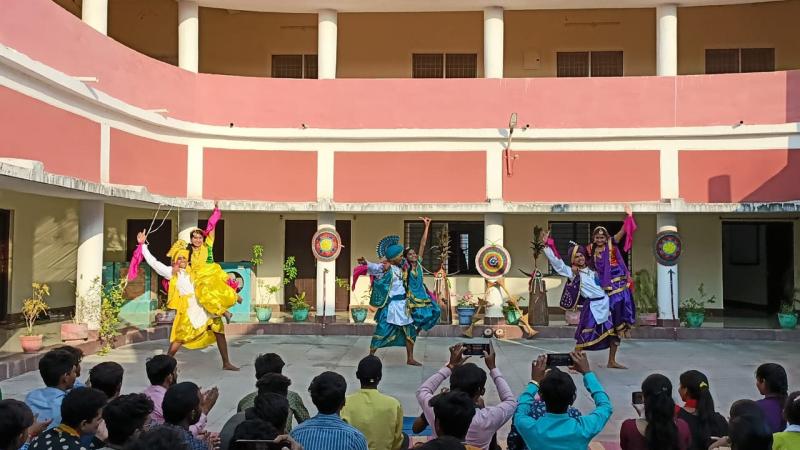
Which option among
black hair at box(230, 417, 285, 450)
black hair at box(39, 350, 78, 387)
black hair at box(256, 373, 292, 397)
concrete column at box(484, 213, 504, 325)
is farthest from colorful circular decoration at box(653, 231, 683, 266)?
black hair at box(230, 417, 285, 450)

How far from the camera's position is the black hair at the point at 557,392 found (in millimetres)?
2938

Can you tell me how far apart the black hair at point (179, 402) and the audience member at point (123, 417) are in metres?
0.16

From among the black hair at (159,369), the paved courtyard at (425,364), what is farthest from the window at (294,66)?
the black hair at (159,369)

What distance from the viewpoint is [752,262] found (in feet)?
51.3

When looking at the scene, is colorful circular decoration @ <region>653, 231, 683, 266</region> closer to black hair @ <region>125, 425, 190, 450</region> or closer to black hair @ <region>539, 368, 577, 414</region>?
black hair @ <region>539, 368, 577, 414</region>

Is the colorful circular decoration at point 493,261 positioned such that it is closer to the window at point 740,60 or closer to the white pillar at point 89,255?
the white pillar at point 89,255

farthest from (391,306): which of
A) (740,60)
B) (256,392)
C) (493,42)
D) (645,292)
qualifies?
(740,60)

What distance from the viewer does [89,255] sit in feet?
32.4

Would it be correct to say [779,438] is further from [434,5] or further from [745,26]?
[745,26]

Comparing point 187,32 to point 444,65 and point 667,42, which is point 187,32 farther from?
point 667,42

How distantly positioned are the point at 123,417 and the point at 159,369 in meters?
1.04

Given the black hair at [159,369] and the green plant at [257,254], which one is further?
the green plant at [257,254]

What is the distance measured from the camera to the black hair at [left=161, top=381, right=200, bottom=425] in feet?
9.78

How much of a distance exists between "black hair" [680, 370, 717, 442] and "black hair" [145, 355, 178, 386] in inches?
110
